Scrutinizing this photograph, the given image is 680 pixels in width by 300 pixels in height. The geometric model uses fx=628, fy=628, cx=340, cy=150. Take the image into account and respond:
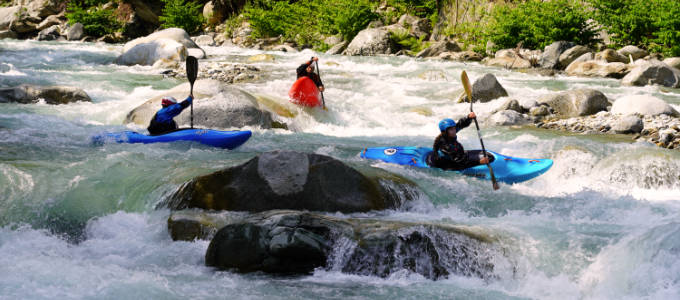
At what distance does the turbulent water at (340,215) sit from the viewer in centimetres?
383

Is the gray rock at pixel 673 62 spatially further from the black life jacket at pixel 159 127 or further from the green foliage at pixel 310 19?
the green foliage at pixel 310 19

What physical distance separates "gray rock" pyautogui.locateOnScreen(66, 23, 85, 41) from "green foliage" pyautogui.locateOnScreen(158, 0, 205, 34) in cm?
368

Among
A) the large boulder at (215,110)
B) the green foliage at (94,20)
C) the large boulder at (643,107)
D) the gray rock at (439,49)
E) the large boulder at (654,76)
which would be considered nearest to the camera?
the large boulder at (215,110)

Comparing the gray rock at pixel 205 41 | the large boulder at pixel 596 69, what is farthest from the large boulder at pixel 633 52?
the gray rock at pixel 205 41

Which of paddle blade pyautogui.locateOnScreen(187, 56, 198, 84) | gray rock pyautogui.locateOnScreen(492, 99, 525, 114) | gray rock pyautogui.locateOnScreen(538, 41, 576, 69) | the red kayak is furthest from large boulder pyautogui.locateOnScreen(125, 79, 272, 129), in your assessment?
gray rock pyautogui.locateOnScreen(538, 41, 576, 69)

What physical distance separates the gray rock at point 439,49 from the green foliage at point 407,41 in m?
1.14

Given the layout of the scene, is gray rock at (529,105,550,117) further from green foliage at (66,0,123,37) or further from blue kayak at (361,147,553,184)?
green foliage at (66,0,123,37)

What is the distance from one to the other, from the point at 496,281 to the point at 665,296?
0.97 meters

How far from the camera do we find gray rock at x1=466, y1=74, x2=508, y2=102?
11406 millimetres

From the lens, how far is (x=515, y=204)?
19.0ft

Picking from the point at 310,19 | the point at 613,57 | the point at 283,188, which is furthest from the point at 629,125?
the point at 310,19

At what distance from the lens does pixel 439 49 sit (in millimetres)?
19719

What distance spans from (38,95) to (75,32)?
1916 centimetres

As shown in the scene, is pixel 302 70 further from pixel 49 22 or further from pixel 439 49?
pixel 49 22
